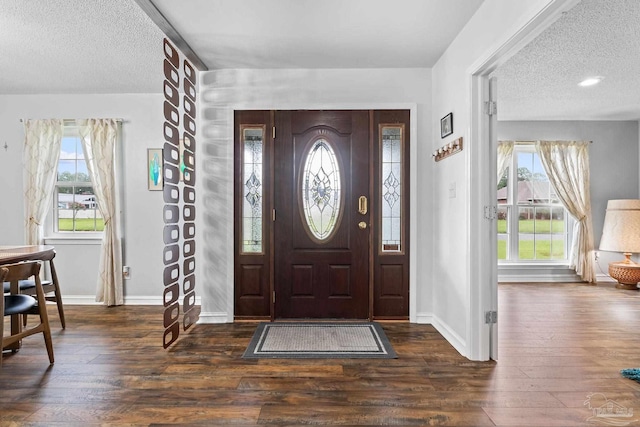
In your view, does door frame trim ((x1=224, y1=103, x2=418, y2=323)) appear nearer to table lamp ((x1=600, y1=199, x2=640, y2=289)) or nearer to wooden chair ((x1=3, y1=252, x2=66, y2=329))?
wooden chair ((x1=3, y1=252, x2=66, y2=329))

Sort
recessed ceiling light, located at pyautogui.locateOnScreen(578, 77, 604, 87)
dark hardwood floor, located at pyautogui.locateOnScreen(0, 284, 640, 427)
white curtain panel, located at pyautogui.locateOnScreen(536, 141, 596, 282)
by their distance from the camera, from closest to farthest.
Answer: dark hardwood floor, located at pyautogui.locateOnScreen(0, 284, 640, 427) → recessed ceiling light, located at pyautogui.locateOnScreen(578, 77, 604, 87) → white curtain panel, located at pyautogui.locateOnScreen(536, 141, 596, 282)

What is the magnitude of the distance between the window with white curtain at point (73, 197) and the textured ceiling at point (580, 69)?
4.89 metres

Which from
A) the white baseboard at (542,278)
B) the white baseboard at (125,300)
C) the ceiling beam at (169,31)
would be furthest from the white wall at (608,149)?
the white baseboard at (125,300)

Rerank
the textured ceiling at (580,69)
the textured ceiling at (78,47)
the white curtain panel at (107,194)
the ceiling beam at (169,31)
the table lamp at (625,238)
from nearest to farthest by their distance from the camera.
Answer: the ceiling beam at (169,31) < the textured ceiling at (78,47) < the textured ceiling at (580,69) < the white curtain panel at (107,194) < the table lamp at (625,238)

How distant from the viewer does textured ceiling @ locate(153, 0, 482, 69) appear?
2.59 meters

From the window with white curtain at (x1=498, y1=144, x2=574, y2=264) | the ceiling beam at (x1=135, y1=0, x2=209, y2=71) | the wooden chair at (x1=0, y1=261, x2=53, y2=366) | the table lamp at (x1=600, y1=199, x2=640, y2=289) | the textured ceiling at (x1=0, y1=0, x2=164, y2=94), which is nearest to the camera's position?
the wooden chair at (x1=0, y1=261, x2=53, y2=366)

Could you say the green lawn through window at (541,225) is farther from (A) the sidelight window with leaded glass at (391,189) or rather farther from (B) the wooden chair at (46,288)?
(B) the wooden chair at (46,288)

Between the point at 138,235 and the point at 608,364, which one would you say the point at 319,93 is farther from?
the point at 608,364

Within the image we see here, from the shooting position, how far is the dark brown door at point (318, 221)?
373 cm

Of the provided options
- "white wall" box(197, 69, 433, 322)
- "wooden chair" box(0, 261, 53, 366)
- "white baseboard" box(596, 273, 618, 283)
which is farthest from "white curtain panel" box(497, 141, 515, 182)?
"wooden chair" box(0, 261, 53, 366)

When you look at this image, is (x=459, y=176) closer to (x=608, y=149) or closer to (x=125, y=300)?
(x=125, y=300)

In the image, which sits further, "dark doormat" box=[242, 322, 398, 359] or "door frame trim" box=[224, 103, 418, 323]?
"door frame trim" box=[224, 103, 418, 323]

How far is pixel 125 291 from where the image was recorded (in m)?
4.39

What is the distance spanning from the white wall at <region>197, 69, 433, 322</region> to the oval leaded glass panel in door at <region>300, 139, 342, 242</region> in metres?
0.49
